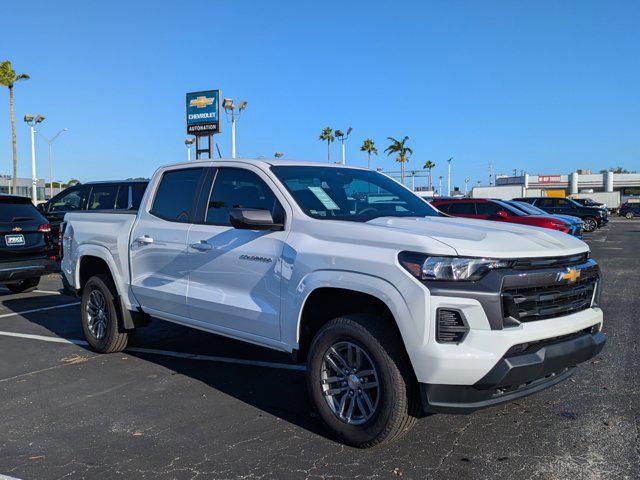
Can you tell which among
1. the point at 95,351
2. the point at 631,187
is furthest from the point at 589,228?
the point at 631,187

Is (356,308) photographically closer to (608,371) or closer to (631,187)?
(608,371)

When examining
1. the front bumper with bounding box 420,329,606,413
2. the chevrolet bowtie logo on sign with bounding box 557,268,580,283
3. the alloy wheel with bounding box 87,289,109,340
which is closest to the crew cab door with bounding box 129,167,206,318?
the alloy wheel with bounding box 87,289,109,340

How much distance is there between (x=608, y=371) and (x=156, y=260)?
4.37 meters

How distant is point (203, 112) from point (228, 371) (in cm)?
3137

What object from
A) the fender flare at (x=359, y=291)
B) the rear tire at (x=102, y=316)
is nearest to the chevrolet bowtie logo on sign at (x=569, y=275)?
the fender flare at (x=359, y=291)

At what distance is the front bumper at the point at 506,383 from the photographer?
329cm

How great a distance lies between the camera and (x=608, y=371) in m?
5.37

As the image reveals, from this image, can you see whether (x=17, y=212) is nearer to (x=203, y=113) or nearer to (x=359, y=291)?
(x=359, y=291)

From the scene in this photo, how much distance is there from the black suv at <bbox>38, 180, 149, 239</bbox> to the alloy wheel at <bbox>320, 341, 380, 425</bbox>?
7.77 m

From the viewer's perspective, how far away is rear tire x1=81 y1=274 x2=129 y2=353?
6000mm

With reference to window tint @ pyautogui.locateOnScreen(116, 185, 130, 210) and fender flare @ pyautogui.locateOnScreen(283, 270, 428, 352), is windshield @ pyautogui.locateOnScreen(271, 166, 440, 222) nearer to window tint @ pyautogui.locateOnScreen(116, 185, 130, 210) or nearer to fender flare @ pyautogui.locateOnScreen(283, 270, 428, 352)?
fender flare @ pyautogui.locateOnScreen(283, 270, 428, 352)

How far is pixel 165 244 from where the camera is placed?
17.1 ft

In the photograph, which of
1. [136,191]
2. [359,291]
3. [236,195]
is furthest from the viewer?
[136,191]

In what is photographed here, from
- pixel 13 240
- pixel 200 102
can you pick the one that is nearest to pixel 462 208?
pixel 13 240
